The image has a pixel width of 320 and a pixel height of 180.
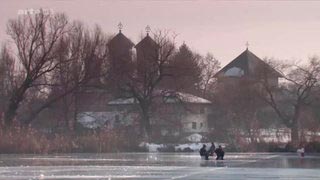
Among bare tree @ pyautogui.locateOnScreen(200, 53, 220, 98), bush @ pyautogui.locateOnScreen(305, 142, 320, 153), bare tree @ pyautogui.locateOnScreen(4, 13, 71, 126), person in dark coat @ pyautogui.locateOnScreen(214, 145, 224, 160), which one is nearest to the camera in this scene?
person in dark coat @ pyautogui.locateOnScreen(214, 145, 224, 160)

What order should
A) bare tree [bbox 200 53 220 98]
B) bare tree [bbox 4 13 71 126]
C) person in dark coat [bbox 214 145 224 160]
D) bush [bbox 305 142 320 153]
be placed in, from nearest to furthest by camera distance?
person in dark coat [bbox 214 145 224 160] → bush [bbox 305 142 320 153] → bare tree [bbox 4 13 71 126] → bare tree [bbox 200 53 220 98]

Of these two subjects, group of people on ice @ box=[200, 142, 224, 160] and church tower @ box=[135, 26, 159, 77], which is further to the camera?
church tower @ box=[135, 26, 159, 77]

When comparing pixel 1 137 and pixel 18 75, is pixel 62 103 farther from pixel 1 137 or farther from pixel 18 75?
pixel 1 137

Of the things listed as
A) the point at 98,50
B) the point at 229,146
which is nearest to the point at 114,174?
the point at 229,146

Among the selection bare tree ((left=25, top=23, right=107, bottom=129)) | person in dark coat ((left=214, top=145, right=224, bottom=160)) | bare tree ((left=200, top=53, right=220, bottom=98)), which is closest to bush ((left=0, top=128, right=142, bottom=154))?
person in dark coat ((left=214, top=145, right=224, bottom=160))

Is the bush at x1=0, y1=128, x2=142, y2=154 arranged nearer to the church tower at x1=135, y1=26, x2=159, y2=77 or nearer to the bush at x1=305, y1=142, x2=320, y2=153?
the bush at x1=305, y1=142, x2=320, y2=153

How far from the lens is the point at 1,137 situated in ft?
155

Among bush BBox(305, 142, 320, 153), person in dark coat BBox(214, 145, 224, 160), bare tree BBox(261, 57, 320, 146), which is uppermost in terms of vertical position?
bare tree BBox(261, 57, 320, 146)

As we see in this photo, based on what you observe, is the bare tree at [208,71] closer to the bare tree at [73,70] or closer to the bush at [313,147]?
the bare tree at [73,70]

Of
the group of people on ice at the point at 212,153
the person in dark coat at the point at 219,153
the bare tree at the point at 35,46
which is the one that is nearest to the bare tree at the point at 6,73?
the bare tree at the point at 35,46

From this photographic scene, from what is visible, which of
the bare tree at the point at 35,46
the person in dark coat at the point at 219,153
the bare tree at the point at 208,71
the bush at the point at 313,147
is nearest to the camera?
the person in dark coat at the point at 219,153

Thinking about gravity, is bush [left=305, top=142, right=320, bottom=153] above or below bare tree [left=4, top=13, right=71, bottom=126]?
below

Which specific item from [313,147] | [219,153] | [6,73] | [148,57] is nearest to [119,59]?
[148,57]

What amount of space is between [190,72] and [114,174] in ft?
156
